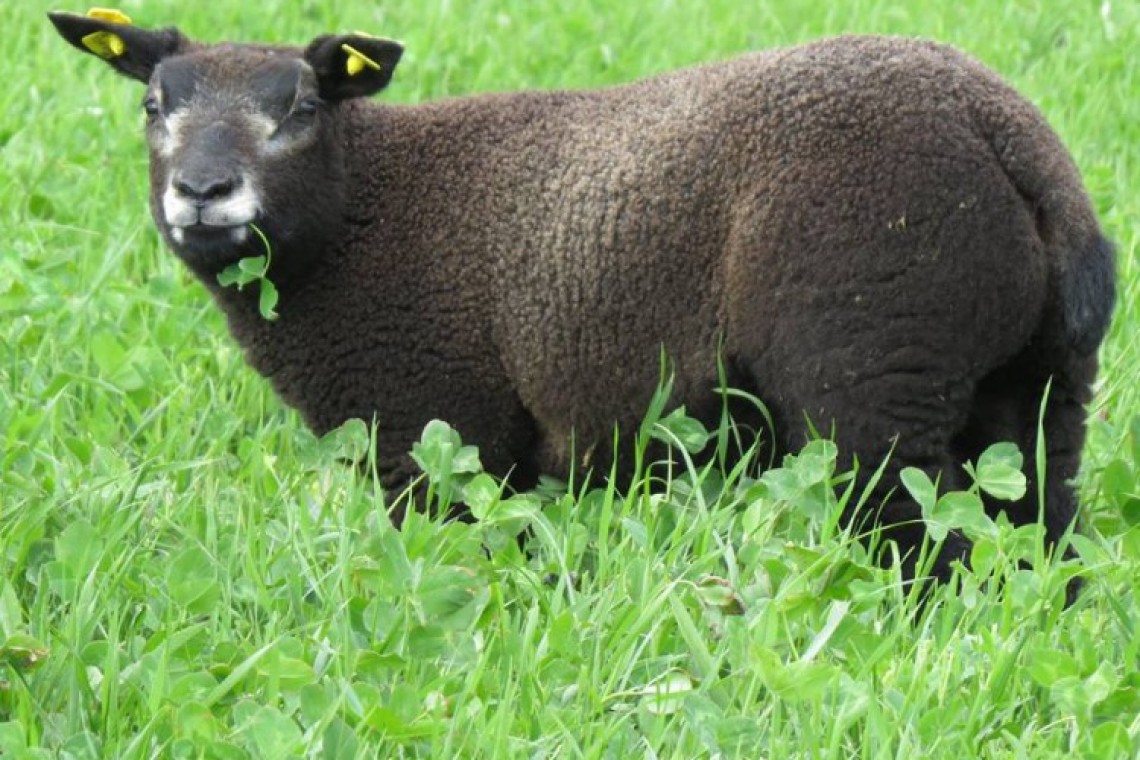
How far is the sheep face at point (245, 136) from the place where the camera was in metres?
5.38

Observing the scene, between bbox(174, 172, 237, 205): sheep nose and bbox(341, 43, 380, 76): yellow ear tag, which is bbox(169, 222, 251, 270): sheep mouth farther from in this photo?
bbox(341, 43, 380, 76): yellow ear tag

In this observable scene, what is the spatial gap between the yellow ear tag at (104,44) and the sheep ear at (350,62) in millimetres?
632

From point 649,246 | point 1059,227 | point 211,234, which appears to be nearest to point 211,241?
point 211,234

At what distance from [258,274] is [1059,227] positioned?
2.28 m

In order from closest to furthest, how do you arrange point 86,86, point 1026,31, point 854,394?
point 854,394 → point 86,86 → point 1026,31

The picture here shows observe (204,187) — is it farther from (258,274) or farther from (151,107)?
(151,107)

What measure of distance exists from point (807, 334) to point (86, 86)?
482cm

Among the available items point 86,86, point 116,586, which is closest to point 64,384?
point 116,586

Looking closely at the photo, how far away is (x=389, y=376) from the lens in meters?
5.61

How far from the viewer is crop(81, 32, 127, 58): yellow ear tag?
5.89m

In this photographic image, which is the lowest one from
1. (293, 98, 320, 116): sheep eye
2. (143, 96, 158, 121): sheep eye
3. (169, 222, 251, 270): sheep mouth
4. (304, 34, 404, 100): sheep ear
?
(169, 222, 251, 270): sheep mouth

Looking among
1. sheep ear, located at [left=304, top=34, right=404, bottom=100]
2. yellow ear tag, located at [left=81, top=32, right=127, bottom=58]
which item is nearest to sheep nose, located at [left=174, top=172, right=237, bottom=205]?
sheep ear, located at [left=304, top=34, right=404, bottom=100]

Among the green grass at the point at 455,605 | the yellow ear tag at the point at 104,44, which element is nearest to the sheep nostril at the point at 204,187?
the green grass at the point at 455,605

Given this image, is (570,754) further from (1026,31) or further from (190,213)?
(1026,31)
